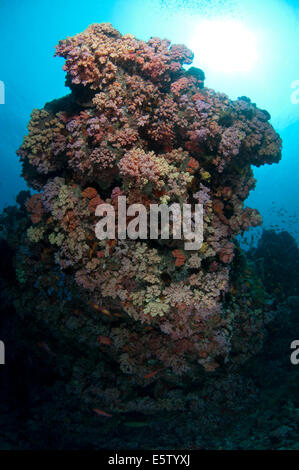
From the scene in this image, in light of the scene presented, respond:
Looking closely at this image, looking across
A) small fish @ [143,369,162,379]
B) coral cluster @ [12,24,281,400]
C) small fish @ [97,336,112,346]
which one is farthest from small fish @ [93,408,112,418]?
small fish @ [97,336,112,346]

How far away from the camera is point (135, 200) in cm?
479

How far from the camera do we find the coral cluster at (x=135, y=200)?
4.93 meters

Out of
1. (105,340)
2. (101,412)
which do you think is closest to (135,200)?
(105,340)

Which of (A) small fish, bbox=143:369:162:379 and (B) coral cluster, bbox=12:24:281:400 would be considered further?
(A) small fish, bbox=143:369:162:379

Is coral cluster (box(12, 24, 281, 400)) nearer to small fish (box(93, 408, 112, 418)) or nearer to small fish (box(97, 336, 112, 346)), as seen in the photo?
small fish (box(97, 336, 112, 346))

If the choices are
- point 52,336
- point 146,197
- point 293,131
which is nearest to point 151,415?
point 52,336

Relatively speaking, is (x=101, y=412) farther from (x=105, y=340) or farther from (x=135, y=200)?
(x=135, y=200)

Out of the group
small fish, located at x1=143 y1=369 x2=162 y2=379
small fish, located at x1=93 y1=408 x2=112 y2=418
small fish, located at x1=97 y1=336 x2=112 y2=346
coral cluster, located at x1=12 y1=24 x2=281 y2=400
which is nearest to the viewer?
coral cluster, located at x1=12 y1=24 x2=281 y2=400

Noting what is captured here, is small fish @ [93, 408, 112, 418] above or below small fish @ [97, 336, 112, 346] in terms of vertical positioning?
below

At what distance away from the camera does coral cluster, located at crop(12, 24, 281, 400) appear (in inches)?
194

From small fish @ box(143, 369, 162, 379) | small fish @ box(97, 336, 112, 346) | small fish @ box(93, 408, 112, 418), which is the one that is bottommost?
small fish @ box(93, 408, 112, 418)

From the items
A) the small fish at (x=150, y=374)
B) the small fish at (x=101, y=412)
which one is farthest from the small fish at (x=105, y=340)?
the small fish at (x=101, y=412)

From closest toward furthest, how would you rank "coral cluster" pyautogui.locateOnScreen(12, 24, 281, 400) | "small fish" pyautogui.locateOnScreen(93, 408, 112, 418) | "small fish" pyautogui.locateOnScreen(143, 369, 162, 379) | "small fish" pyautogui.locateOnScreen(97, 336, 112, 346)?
1. "coral cluster" pyautogui.locateOnScreen(12, 24, 281, 400)
2. "small fish" pyautogui.locateOnScreen(97, 336, 112, 346)
3. "small fish" pyautogui.locateOnScreen(143, 369, 162, 379)
4. "small fish" pyautogui.locateOnScreen(93, 408, 112, 418)

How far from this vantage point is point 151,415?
633 cm
